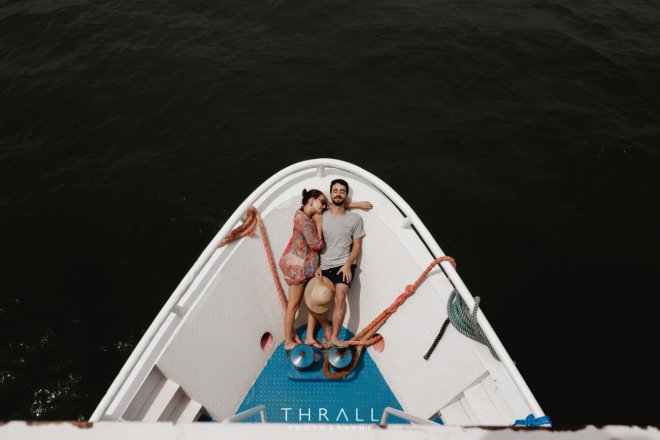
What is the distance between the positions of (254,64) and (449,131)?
5.21m

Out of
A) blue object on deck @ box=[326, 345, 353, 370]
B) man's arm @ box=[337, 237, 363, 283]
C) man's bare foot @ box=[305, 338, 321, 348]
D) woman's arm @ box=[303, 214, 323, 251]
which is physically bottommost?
blue object on deck @ box=[326, 345, 353, 370]

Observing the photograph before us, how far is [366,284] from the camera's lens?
445 cm

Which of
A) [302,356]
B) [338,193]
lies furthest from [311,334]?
[338,193]

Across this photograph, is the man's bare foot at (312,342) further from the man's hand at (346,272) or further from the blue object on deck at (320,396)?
the man's hand at (346,272)

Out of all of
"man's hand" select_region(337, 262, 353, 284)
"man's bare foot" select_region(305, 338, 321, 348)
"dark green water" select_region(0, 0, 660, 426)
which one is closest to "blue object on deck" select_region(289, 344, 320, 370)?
"man's bare foot" select_region(305, 338, 321, 348)

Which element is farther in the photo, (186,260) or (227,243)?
(186,260)

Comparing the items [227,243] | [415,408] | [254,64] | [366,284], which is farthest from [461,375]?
[254,64]

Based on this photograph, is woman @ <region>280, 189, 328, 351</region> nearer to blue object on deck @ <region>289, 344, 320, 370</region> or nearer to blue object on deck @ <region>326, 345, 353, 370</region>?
blue object on deck @ <region>289, 344, 320, 370</region>

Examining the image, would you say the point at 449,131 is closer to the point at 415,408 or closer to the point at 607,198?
the point at 607,198

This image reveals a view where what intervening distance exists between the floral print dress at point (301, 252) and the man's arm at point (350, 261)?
0.32m

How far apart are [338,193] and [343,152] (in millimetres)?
4179

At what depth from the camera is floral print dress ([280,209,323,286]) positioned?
415cm

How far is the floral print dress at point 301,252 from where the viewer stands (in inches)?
163

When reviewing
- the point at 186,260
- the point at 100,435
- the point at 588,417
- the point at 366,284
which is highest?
the point at 100,435
